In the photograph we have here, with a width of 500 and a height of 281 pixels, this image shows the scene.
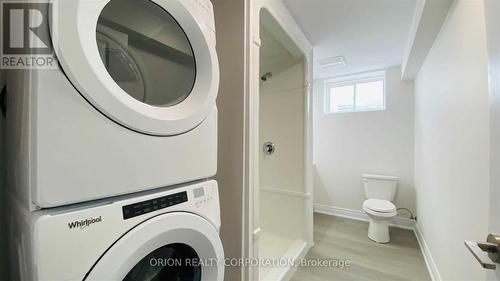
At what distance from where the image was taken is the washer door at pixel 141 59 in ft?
1.45

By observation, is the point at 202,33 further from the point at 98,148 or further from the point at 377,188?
the point at 377,188

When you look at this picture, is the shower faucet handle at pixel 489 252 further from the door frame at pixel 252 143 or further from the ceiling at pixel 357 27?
the ceiling at pixel 357 27

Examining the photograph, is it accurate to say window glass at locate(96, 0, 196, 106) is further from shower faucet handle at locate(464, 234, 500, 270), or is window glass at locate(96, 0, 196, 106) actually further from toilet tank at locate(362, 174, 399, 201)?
toilet tank at locate(362, 174, 399, 201)

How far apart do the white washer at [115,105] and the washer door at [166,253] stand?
0.39ft

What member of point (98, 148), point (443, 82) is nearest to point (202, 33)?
point (98, 148)

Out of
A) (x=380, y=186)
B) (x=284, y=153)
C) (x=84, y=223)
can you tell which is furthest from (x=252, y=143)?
(x=380, y=186)

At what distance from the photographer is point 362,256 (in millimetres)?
1969

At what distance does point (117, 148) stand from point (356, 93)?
3291 mm

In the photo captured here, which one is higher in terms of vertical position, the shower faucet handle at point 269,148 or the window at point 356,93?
the window at point 356,93

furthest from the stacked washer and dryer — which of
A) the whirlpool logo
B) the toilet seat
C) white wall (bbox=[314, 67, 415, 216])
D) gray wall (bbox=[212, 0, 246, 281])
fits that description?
white wall (bbox=[314, 67, 415, 216])

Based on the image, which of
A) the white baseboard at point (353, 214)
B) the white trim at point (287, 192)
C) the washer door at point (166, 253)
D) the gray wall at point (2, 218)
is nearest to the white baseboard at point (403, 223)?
the white baseboard at point (353, 214)

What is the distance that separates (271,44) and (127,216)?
6.35ft

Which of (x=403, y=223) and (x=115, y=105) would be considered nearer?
(x=115, y=105)

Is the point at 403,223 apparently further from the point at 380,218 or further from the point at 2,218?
the point at 2,218
